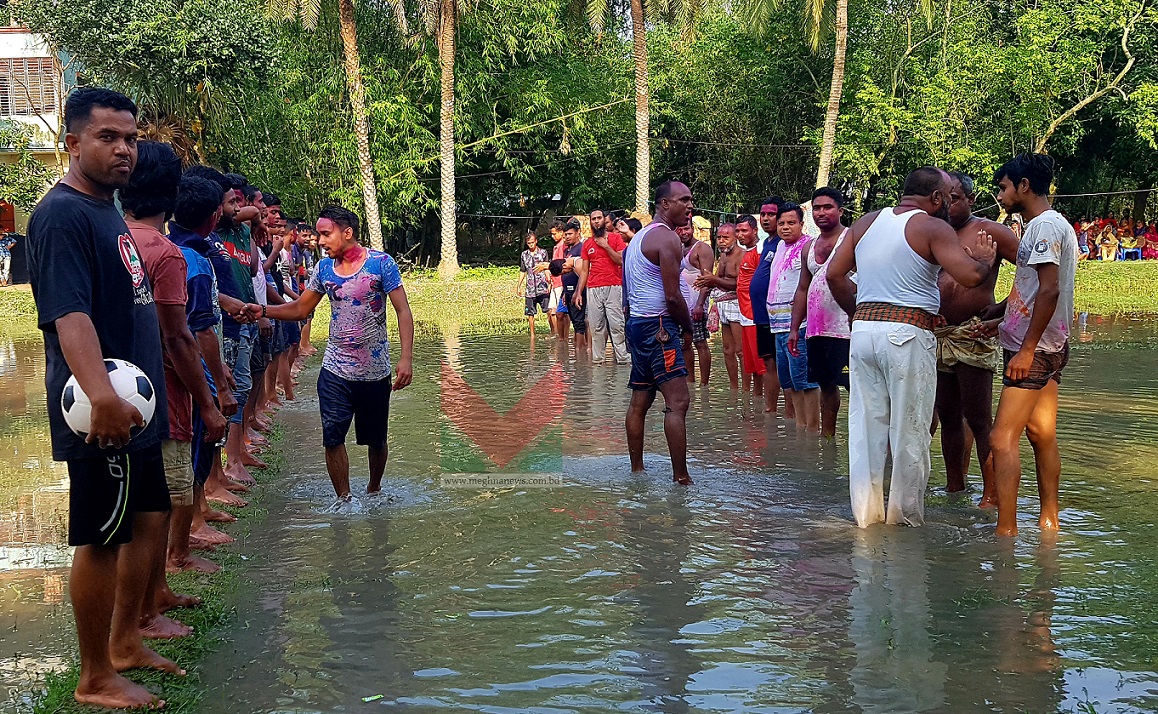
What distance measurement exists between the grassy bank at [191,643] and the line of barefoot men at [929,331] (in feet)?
10.2

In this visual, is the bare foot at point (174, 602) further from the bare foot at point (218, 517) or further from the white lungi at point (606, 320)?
the white lungi at point (606, 320)

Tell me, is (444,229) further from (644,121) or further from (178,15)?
(178,15)

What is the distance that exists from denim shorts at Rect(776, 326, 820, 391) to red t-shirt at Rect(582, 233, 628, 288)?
4.89 m

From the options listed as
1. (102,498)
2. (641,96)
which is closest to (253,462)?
(102,498)

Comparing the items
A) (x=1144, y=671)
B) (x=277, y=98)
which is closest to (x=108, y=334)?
(x=1144, y=671)

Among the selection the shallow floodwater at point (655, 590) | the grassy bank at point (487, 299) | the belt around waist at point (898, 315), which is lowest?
the shallow floodwater at point (655, 590)

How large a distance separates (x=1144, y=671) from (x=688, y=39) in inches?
1196

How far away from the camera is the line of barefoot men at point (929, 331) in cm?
655

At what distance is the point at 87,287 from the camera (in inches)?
164

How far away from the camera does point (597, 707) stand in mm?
4496

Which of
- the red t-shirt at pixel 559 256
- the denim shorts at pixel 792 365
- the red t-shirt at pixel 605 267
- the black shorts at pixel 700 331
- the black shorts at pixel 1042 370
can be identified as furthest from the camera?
the red t-shirt at pixel 559 256

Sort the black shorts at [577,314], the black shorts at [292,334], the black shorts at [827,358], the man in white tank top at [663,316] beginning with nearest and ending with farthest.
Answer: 1. the man in white tank top at [663,316]
2. the black shorts at [827,358]
3. the black shorts at [292,334]
4. the black shorts at [577,314]

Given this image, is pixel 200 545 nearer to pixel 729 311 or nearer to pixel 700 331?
pixel 729 311

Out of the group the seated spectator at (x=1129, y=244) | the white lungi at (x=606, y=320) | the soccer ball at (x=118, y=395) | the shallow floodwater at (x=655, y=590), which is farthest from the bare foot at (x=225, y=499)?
the seated spectator at (x=1129, y=244)
